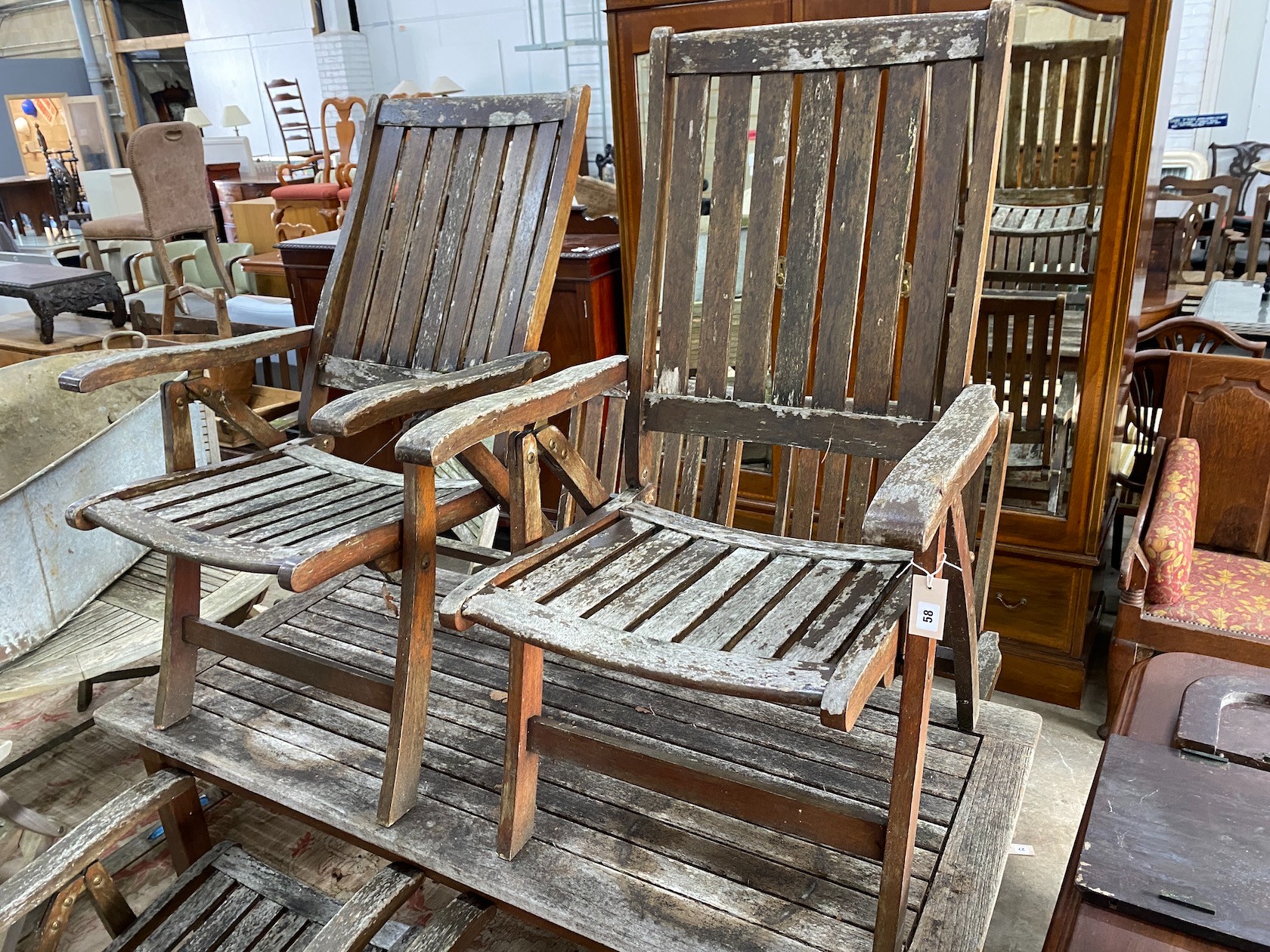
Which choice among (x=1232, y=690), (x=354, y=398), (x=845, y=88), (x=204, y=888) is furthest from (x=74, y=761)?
(x=1232, y=690)

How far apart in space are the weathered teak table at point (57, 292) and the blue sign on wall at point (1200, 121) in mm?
7086

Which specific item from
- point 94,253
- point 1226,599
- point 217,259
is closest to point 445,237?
point 1226,599

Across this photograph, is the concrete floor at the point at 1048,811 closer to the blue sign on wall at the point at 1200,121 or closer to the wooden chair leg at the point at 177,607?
the wooden chair leg at the point at 177,607

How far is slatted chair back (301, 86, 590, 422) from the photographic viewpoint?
1.79m

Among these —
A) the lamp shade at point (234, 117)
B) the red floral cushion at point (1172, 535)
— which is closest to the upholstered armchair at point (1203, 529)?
the red floral cushion at point (1172, 535)

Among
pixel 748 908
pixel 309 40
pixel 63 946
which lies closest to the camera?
pixel 748 908

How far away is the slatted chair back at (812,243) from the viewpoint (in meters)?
1.44

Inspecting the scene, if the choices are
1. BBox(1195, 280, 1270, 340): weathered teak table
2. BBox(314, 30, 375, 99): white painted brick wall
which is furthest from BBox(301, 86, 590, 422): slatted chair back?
BBox(314, 30, 375, 99): white painted brick wall

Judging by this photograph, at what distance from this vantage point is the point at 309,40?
33.2 ft

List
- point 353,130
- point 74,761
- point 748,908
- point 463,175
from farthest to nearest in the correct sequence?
point 353,130 → point 74,761 → point 463,175 → point 748,908

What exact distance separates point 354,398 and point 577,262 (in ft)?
4.34

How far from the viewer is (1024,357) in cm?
217

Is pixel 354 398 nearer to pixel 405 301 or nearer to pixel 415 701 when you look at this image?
pixel 415 701

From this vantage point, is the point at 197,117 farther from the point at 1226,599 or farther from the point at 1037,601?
the point at 1226,599
